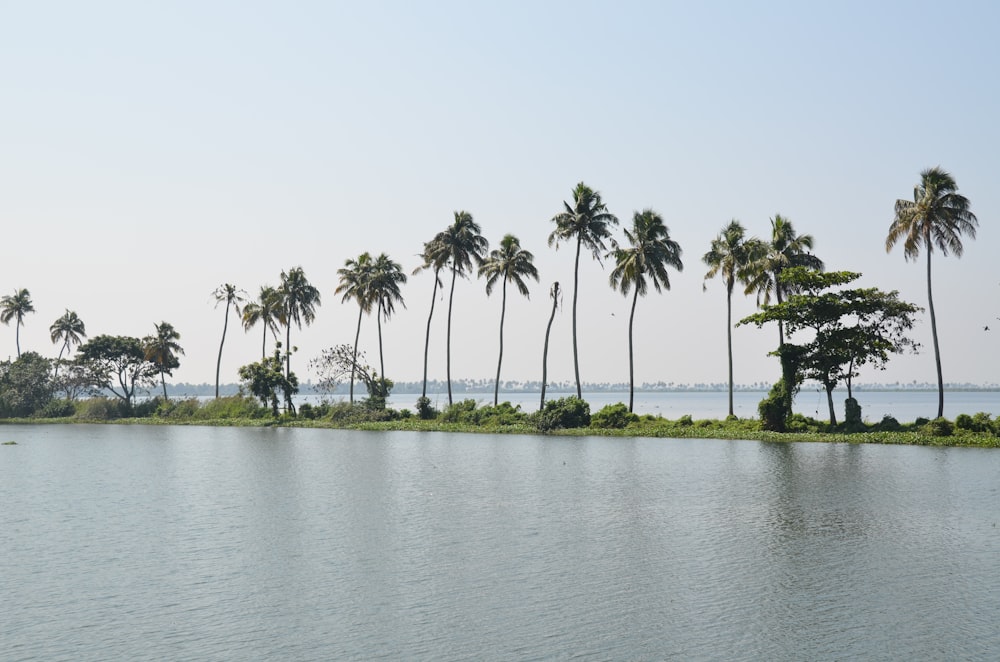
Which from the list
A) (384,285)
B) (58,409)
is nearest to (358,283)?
(384,285)

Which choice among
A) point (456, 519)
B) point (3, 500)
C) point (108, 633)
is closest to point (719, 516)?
point (456, 519)

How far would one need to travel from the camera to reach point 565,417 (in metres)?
75.8

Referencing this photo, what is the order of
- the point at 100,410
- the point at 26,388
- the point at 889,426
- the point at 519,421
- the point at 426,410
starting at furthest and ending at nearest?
the point at 26,388
the point at 100,410
the point at 426,410
the point at 519,421
the point at 889,426

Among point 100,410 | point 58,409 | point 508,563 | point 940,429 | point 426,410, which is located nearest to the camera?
point 508,563

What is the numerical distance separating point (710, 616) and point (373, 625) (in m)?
7.15

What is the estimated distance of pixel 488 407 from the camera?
84938 mm

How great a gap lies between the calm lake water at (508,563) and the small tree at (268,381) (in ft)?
182

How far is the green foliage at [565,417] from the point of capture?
7556 cm

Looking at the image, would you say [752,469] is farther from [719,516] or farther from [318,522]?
[318,522]

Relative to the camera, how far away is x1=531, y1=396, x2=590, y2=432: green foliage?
75562 mm

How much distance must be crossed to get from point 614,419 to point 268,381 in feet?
150

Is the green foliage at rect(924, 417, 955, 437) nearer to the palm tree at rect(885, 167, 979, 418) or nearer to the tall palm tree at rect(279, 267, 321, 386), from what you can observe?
the palm tree at rect(885, 167, 979, 418)

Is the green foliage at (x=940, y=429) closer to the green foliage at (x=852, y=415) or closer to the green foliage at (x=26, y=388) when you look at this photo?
the green foliage at (x=852, y=415)

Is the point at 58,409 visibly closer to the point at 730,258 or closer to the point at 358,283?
the point at 358,283
